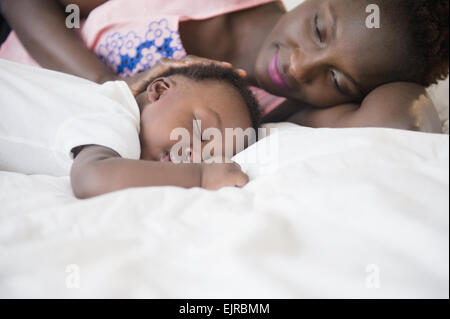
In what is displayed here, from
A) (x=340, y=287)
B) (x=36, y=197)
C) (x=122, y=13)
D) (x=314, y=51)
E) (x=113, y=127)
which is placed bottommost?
(x=340, y=287)

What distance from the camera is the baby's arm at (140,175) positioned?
60 centimetres

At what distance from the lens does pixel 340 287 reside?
334 mm

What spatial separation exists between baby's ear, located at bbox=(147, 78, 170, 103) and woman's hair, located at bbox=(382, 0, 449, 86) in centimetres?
62

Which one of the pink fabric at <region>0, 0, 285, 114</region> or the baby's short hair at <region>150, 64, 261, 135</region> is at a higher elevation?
the pink fabric at <region>0, 0, 285, 114</region>

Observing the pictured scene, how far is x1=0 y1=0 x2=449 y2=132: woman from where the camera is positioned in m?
0.91

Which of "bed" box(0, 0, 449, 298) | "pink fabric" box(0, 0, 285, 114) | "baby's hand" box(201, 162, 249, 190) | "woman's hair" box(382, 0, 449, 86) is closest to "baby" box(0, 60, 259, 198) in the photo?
"baby's hand" box(201, 162, 249, 190)

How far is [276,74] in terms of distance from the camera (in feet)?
3.58

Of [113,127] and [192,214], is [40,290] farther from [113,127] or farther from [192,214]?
[113,127]

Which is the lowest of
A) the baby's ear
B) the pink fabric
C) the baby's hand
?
the baby's hand

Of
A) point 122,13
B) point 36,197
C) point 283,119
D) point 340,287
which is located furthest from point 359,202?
point 122,13

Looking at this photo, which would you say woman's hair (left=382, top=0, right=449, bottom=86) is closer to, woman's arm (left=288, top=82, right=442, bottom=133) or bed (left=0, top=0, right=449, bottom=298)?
woman's arm (left=288, top=82, right=442, bottom=133)

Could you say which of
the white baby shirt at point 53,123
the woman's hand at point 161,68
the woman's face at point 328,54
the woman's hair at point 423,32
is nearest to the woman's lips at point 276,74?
the woman's face at point 328,54

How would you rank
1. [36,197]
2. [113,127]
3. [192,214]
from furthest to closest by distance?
[113,127] < [36,197] < [192,214]

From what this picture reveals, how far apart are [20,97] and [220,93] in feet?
1.59
